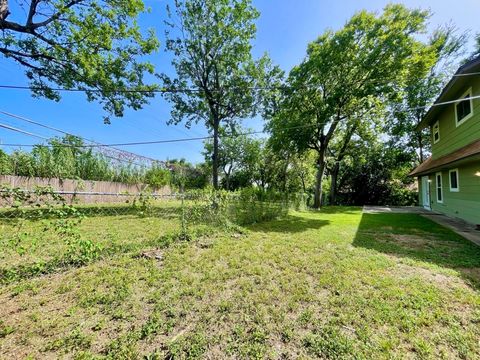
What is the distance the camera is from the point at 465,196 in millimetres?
7730

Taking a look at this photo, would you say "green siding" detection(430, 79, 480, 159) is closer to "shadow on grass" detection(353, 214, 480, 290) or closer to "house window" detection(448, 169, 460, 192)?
"house window" detection(448, 169, 460, 192)

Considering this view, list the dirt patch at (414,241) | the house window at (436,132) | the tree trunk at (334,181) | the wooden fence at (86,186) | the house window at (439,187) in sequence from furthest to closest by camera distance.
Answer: the tree trunk at (334,181) → the house window at (436,132) → the house window at (439,187) → the wooden fence at (86,186) → the dirt patch at (414,241)

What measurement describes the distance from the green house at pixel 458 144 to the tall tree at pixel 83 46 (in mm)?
11859

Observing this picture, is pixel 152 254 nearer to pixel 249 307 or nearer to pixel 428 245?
pixel 249 307

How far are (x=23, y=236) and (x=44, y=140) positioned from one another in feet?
41.5

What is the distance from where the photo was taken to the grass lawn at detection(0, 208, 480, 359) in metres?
1.92

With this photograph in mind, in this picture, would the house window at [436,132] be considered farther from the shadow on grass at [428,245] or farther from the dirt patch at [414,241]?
the dirt patch at [414,241]

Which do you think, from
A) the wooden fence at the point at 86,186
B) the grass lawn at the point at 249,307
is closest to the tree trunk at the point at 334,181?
the grass lawn at the point at 249,307

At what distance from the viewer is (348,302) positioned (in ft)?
8.65

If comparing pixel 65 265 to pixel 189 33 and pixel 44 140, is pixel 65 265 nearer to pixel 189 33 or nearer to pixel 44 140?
pixel 44 140

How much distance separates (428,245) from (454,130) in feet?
21.9

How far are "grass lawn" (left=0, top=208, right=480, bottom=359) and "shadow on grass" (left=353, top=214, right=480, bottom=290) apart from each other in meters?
0.05

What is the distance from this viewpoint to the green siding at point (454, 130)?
22.8 feet

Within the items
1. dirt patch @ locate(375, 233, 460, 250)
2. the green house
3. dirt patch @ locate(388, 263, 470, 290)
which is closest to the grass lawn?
dirt patch @ locate(388, 263, 470, 290)
